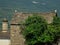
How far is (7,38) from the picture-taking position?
39.8 meters

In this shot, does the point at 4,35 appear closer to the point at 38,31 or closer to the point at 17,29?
the point at 17,29

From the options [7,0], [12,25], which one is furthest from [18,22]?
[7,0]

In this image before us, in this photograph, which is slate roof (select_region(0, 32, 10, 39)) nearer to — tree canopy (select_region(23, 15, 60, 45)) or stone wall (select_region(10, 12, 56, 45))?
stone wall (select_region(10, 12, 56, 45))

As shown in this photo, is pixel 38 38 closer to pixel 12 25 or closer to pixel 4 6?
pixel 12 25

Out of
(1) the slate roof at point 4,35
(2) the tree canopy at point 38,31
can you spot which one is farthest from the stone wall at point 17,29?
(1) the slate roof at point 4,35

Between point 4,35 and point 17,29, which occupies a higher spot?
point 17,29

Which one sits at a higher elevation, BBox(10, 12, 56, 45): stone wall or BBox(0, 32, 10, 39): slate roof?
BBox(10, 12, 56, 45): stone wall

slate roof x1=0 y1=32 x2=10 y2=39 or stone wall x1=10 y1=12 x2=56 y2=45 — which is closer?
Result: stone wall x1=10 y1=12 x2=56 y2=45

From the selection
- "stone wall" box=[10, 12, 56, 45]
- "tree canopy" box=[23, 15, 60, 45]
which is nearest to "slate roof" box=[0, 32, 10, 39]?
"stone wall" box=[10, 12, 56, 45]

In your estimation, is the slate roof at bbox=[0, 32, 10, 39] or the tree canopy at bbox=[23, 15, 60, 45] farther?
the slate roof at bbox=[0, 32, 10, 39]

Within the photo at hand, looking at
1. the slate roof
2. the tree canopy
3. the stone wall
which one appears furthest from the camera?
the slate roof

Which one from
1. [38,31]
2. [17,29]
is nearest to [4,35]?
[17,29]

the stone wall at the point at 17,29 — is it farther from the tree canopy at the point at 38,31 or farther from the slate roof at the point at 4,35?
the slate roof at the point at 4,35

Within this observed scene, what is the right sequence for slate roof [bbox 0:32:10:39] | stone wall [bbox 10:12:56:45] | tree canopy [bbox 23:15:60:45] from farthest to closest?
slate roof [bbox 0:32:10:39] < stone wall [bbox 10:12:56:45] < tree canopy [bbox 23:15:60:45]
